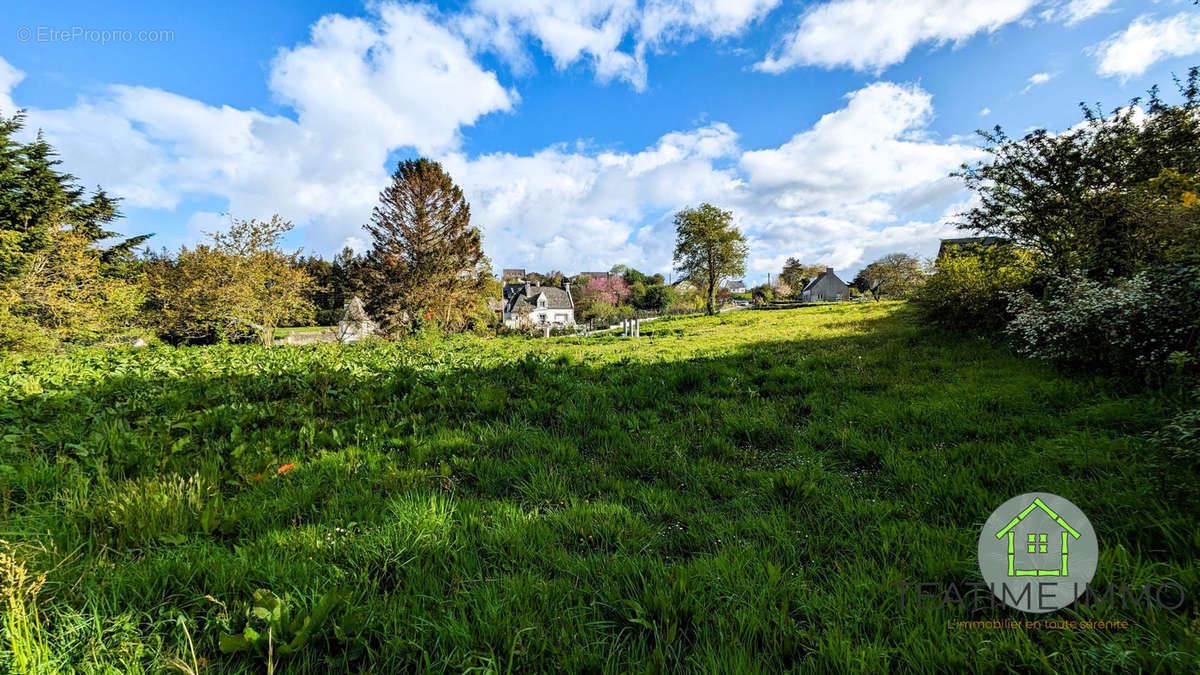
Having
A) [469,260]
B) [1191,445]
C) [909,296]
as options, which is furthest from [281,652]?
[469,260]

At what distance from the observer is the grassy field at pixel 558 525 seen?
4.91ft

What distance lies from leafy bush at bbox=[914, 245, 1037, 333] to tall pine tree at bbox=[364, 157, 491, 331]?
86.5ft

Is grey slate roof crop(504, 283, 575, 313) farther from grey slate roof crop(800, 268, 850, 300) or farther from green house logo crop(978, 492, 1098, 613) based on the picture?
green house logo crop(978, 492, 1098, 613)

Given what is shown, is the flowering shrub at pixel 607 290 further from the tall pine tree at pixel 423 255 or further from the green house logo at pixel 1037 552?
the green house logo at pixel 1037 552

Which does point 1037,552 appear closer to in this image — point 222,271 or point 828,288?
point 222,271

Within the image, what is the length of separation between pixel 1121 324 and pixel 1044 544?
4.41 meters

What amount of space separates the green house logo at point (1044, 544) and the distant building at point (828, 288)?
3020 inches

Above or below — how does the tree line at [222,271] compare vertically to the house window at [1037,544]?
above

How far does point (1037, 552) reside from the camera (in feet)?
6.36

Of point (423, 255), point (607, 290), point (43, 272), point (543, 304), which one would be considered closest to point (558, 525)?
point (43, 272)

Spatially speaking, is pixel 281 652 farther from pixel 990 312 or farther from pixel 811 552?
pixel 990 312

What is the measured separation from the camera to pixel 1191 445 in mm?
2447

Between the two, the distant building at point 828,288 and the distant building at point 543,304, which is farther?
the distant building at point 828,288

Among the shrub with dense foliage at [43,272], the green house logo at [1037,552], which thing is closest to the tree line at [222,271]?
the shrub with dense foliage at [43,272]
